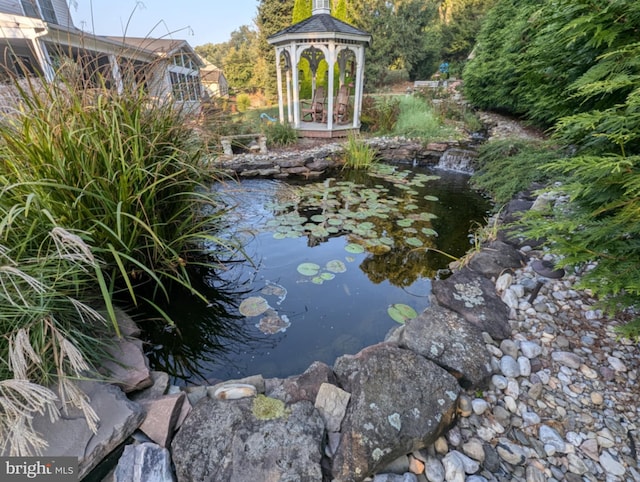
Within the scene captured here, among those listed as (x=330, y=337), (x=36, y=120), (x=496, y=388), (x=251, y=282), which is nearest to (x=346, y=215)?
(x=251, y=282)

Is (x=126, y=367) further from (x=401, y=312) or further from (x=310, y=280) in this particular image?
(x=401, y=312)

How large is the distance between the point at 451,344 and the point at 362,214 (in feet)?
7.50

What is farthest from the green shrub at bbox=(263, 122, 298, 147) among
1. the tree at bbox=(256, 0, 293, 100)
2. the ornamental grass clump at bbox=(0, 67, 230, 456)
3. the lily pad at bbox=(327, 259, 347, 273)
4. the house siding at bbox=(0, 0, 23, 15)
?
the tree at bbox=(256, 0, 293, 100)

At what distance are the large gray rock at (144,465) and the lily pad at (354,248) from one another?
2.06 metres

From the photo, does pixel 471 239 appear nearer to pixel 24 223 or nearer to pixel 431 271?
pixel 431 271

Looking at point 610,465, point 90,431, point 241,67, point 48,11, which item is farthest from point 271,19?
point 610,465

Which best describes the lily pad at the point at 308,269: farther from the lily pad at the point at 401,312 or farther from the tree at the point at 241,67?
the tree at the point at 241,67

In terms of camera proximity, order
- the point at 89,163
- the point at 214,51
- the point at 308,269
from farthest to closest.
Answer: the point at 214,51
the point at 308,269
the point at 89,163

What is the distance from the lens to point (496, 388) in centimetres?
134

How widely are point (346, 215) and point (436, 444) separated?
264 cm

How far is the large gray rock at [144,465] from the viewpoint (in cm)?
98

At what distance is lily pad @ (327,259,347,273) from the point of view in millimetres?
2529

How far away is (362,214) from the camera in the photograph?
141 inches

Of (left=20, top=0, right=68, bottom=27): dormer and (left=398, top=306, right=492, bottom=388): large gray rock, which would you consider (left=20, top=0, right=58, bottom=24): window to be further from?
(left=398, top=306, right=492, bottom=388): large gray rock
